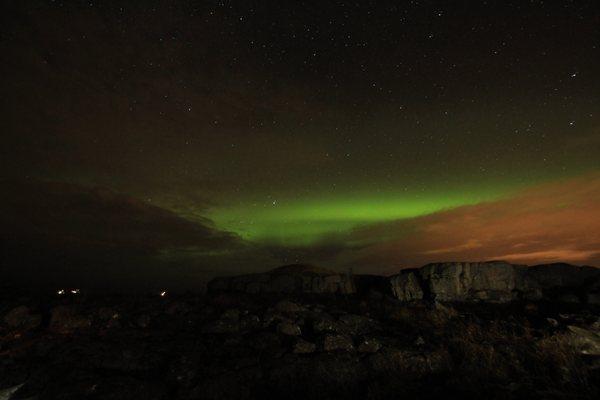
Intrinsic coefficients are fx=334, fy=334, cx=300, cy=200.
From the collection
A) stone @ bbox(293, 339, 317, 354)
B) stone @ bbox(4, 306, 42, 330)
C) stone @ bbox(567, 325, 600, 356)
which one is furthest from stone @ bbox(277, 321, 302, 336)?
stone @ bbox(4, 306, 42, 330)

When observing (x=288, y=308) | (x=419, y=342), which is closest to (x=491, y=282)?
(x=419, y=342)

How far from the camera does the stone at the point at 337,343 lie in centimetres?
1175

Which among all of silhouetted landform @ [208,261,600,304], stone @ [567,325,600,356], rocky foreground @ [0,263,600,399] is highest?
silhouetted landform @ [208,261,600,304]

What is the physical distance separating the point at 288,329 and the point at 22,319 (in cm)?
1168

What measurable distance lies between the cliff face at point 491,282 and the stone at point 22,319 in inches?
932

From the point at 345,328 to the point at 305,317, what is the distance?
2.02m

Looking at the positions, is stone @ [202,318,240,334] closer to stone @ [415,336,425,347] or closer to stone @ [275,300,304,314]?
stone @ [275,300,304,314]

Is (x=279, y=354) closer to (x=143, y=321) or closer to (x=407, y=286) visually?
(x=143, y=321)

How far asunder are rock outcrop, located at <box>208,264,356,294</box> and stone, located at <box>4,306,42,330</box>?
18737 mm

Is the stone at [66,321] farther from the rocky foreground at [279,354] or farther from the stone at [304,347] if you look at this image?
the stone at [304,347]

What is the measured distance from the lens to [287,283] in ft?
106

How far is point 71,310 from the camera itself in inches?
596

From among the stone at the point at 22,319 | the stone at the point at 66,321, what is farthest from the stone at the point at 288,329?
the stone at the point at 22,319

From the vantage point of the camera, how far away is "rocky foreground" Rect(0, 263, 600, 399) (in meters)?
9.09
